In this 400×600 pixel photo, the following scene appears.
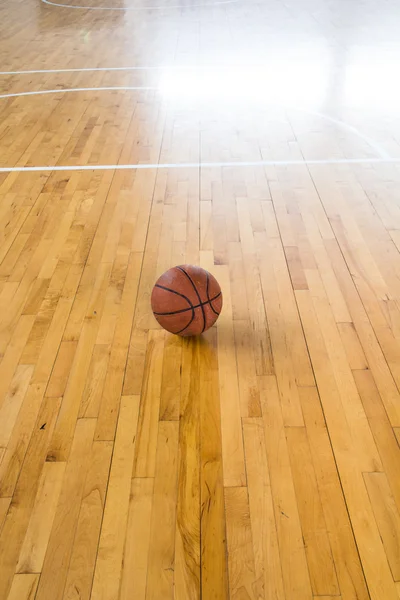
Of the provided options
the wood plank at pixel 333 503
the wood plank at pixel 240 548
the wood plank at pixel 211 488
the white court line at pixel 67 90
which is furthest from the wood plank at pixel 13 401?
the white court line at pixel 67 90

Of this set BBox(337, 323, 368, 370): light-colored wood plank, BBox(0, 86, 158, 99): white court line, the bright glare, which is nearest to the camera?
BBox(337, 323, 368, 370): light-colored wood plank

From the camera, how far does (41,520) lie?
6.50 feet

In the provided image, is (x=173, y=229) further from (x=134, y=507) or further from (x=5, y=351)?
(x=134, y=507)

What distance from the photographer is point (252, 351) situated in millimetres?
2688

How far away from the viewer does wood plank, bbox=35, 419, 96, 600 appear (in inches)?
70.8

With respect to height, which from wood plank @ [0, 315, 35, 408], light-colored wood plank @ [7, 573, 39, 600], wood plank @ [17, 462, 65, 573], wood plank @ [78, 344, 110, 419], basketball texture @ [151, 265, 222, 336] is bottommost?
wood plank @ [0, 315, 35, 408]

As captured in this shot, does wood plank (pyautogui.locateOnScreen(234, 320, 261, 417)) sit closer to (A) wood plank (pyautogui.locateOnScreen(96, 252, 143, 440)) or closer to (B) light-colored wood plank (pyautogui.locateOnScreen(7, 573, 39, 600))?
(A) wood plank (pyautogui.locateOnScreen(96, 252, 143, 440))

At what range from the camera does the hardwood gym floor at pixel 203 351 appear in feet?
6.16

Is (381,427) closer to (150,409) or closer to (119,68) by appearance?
(150,409)

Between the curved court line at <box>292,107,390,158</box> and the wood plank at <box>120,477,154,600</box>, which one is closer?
the wood plank at <box>120,477,154,600</box>

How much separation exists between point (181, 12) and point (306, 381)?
8.40 metres

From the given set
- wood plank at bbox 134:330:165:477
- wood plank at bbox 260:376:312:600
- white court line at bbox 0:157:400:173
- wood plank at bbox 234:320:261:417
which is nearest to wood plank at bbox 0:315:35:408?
wood plank at bbox 134:330:165:477

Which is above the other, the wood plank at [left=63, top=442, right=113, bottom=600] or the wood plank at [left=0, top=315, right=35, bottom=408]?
the wood plank at [left=63, top=442, right=113, bottom=600]

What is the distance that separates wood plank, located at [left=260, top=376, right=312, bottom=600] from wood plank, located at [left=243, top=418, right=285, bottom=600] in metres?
0.02
